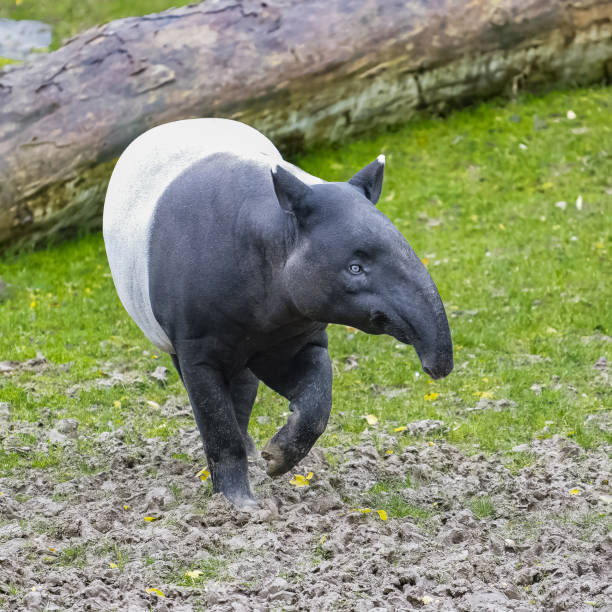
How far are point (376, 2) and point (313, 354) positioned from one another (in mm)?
6891

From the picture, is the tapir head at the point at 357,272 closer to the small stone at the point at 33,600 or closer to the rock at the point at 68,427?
the small stone at the point at 33,600

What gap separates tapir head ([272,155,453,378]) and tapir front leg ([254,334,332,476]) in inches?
27.8

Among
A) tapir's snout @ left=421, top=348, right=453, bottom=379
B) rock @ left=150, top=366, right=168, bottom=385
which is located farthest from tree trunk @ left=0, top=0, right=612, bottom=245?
tapir's snout @ left=421, top=348, right=453, bottom=379

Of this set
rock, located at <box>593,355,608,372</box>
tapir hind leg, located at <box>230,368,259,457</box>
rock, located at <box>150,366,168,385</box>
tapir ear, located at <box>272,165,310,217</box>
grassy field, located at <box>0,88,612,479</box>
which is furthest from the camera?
rock, located at <box>150,366,168,385</box>

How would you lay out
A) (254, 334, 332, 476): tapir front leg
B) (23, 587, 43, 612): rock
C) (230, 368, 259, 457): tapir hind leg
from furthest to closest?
(230, 368, 259, 457): tapir hind leg < (254, 334, 332, 476): tapir front leg < (23, 587, 43, 612): rock

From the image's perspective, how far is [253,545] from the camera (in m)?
4.79

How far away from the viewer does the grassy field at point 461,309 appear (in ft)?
22.6

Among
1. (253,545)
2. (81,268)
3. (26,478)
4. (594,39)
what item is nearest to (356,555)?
(253,545)

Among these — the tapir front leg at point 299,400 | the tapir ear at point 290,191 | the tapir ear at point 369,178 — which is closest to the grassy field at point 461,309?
the tapir front leg at point 299,400

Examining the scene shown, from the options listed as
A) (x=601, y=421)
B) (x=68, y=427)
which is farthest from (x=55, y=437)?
(x=601, y=421)

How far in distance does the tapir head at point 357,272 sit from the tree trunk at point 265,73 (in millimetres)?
5814

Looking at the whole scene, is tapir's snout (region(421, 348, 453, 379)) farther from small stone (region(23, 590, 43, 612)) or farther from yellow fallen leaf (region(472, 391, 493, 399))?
yellow fallen leaf (region(472, 391, 493, 399))

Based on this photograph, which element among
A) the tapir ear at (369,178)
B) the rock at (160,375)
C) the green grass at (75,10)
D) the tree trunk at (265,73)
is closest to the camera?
the tapir ear at (369,178)

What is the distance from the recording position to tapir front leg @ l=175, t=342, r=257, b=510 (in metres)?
5.11
